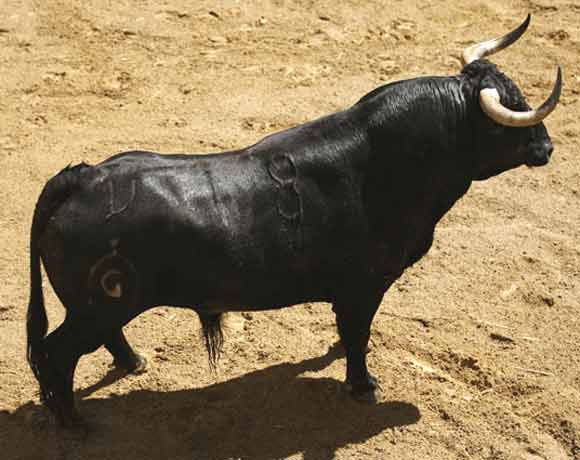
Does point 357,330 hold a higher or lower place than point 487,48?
lower

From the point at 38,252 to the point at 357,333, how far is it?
6.58 ft

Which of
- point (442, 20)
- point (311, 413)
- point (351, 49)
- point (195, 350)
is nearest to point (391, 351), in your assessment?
point (311, 413)

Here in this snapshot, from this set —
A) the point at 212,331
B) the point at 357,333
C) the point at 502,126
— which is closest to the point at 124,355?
the point at 212,331

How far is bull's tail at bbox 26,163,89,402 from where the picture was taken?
5375mm

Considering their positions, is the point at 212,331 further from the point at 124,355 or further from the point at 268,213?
the point at 268,213

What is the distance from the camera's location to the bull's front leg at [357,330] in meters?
5.95

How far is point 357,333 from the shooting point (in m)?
6.08

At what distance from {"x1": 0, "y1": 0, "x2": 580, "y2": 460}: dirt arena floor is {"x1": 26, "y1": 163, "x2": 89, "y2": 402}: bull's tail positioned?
586 mm

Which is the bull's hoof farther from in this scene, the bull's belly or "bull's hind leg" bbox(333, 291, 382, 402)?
"bull's hind leg" bbox(333, 291, 382, 402)

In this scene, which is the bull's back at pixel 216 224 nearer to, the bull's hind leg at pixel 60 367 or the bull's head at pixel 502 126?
the bull's hind leg at pixel 60 367

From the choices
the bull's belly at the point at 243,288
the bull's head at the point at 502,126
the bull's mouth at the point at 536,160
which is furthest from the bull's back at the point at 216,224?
the bull's mouth at the point at 536,160

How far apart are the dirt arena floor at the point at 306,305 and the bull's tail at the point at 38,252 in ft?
1.92

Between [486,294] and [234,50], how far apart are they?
4.43 meters

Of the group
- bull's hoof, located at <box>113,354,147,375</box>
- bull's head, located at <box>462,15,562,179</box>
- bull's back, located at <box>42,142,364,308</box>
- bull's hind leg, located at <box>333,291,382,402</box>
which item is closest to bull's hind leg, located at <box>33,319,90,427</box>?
bull's back, located at <box>42,142,364,308</box>
